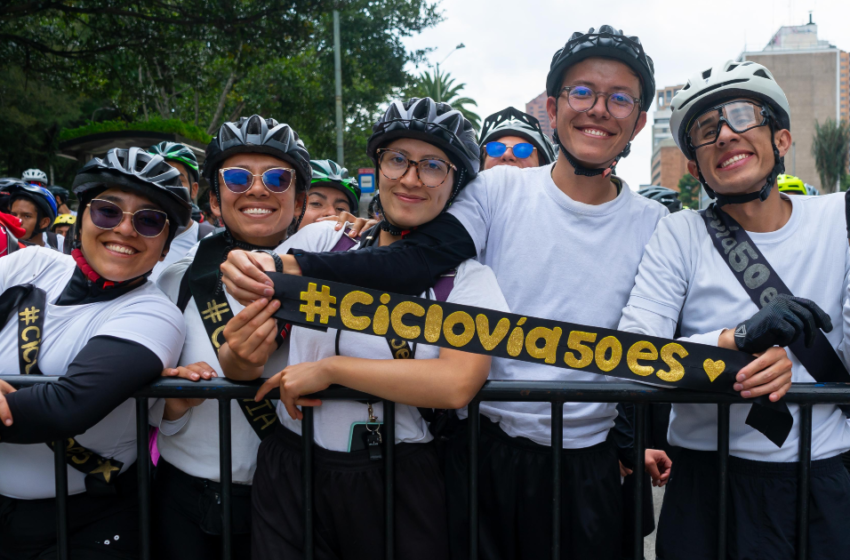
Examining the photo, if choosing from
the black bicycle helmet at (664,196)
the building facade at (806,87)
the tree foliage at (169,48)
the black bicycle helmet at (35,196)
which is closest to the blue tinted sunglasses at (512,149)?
the black bicycle helmet at (664,196)

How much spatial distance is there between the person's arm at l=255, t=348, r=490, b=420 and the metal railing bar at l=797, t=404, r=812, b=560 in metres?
1.10

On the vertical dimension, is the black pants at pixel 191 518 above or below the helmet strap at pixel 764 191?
below

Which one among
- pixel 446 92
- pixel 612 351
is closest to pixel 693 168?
pixel 612 351

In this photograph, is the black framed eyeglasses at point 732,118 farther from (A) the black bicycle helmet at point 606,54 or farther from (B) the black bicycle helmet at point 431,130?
(B) the black bicycle helmet at point 431,130

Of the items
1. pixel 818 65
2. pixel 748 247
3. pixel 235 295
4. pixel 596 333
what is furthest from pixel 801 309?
pixel 818 65

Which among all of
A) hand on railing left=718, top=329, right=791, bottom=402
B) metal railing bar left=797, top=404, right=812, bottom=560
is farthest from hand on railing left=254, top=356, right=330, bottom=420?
metal railing bar left=797, top=404, right=812, bottom=560

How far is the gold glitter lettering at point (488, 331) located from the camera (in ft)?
6.71

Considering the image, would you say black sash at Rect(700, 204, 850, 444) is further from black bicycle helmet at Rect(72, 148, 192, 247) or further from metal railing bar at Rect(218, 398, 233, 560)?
black bicycle helmet at Rect(72, 148, 192, 247)

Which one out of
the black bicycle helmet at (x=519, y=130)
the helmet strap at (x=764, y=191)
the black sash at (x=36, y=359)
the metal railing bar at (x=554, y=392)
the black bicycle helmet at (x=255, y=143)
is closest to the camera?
the metal railing bar at (x=554, y=392)

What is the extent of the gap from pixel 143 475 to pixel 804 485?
90.1 inches

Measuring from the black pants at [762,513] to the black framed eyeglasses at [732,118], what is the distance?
125 centimetres

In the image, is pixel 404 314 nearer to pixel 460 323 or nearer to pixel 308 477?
pixel 460 323

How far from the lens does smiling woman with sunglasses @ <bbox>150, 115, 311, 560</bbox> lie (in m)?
2.33

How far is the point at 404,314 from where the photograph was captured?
2.07 metres
